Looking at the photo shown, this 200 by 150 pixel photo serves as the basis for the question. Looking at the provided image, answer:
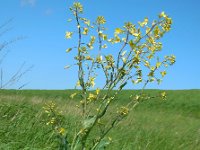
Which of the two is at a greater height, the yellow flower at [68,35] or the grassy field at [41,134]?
the yellow flower at [68,35]

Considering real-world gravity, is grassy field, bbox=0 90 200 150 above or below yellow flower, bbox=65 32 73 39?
below

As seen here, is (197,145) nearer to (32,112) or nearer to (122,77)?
(32,112)

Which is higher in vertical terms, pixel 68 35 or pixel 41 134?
pixel 68 35

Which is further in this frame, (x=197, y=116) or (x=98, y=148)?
(x=197, y=116)

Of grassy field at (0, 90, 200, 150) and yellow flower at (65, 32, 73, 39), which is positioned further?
grassy field at (0, 90, 200, 150)

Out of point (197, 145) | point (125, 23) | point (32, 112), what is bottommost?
point (197, 145)

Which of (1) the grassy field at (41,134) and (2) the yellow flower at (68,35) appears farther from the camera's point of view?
(1) the grassy field at (41,134)

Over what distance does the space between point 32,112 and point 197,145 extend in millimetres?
3443

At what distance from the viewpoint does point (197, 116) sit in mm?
31812

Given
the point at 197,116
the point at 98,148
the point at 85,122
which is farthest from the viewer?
the point at 197,116

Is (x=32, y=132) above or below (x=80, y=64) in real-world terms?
below

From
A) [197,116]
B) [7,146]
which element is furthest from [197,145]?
[197,116]

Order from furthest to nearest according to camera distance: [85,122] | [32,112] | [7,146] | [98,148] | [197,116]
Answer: [197,116]
[32,112]
[7,146]
[98,148]
[85,122]

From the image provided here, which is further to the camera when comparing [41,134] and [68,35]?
[41,134]
